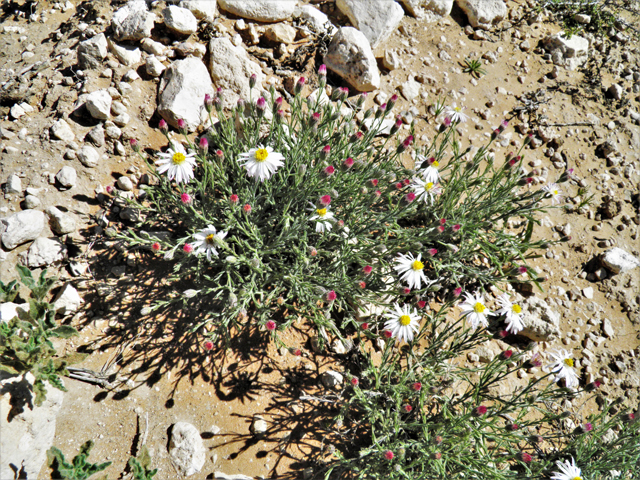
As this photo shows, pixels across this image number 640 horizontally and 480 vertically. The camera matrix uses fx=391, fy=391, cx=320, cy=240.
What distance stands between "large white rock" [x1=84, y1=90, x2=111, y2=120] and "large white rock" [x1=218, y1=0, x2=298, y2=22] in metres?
1.70

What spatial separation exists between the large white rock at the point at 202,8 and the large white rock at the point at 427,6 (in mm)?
2503

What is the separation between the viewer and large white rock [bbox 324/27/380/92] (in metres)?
4.29

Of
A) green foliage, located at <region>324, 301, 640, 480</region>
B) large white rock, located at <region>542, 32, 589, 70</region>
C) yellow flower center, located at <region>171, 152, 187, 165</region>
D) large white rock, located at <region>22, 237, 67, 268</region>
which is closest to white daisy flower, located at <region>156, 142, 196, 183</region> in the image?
yellow flower center, located at <region>171, 152, 187, 165</region>

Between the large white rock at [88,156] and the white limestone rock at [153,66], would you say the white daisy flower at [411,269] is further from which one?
the white limestone rock at [153,66]

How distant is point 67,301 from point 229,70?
256 centimetres

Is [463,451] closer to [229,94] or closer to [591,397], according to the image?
[591,397]

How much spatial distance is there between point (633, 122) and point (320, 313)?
511 cm

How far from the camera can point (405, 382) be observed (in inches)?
118

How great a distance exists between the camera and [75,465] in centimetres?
237

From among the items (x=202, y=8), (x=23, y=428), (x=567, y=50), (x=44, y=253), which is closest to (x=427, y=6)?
(x=567, y=50)

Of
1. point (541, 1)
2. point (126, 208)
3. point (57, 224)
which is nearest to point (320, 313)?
point (126, 208)

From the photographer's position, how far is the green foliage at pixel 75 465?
7.50 ft

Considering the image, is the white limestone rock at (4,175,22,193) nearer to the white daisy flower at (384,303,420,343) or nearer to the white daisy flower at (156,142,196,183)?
the white daisy flower at (156,142,196,183)

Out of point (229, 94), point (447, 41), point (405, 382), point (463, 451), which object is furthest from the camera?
point (447, 41)
